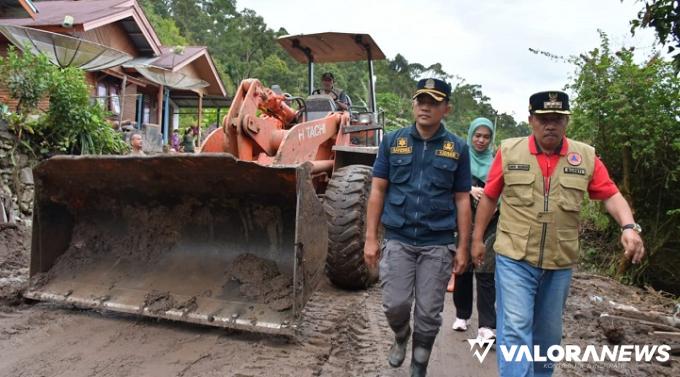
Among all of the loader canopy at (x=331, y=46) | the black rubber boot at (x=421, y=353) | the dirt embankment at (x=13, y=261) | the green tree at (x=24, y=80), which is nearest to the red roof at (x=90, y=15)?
the green tree at (x=24, y=80)

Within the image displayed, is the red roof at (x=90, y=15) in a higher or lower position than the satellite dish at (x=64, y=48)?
higher

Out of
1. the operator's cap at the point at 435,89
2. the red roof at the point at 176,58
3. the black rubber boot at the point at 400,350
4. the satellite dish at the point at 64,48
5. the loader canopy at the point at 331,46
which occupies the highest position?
the red roof at the point at 176,58

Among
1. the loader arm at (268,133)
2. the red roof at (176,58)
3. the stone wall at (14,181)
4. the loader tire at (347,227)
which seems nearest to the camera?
the loader tire at (347,227)

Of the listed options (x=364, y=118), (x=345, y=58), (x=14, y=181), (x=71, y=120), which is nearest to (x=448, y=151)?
(x=364, y=118)

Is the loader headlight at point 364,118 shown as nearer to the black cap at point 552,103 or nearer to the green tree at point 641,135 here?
the green tree at point 641,135

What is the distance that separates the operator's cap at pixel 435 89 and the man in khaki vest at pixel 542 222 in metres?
0.49

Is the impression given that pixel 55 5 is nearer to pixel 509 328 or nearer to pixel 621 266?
pixel 621 266

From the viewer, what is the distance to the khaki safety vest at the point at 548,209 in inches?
114

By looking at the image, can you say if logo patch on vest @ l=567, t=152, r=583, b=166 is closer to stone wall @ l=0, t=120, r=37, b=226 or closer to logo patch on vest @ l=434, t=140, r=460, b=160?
logo patch on vest @ l=434, t=140, r=460, b=160

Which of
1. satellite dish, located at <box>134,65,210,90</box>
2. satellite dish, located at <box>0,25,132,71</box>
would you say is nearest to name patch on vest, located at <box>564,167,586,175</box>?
satellite dish, located at <box>0,25,132,71</box>

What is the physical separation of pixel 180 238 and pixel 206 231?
250mm

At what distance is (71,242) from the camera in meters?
4.80

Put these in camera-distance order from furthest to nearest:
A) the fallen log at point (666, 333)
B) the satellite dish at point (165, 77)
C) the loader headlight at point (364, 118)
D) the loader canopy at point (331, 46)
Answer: the satellite dish at point (165, 77), the loader canopy at point (331, 46), the loader headlight at point (364, 118), the fallen log at point (666, 333)

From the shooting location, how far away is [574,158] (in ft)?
9.71
